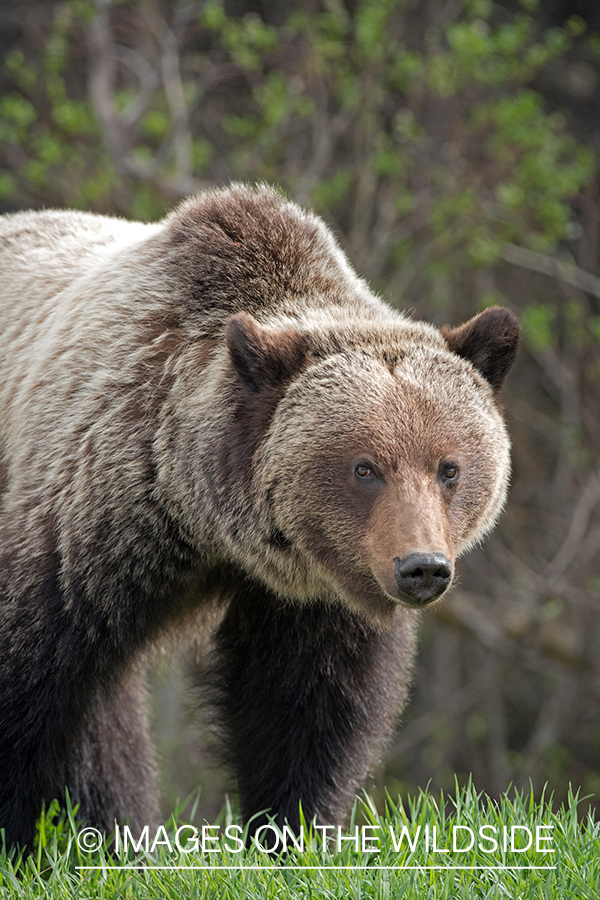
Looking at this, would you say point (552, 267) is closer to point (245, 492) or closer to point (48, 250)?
point (48, 250)

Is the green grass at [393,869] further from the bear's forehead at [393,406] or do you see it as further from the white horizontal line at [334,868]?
the bear's forehead at [393,406]

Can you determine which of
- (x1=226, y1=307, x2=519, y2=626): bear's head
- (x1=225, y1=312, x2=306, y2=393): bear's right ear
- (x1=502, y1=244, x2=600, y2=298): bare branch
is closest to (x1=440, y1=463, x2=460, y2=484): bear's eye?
(x1=226, y1=307, x2=519, y2=626): bear's head

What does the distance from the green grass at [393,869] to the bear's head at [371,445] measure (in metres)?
0.91

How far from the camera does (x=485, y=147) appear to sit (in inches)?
488

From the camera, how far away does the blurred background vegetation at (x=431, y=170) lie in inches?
450

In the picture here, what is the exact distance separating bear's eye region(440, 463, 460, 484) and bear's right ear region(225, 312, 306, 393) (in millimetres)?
777

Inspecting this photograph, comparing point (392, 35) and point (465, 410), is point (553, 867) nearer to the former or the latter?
point (465, 410)

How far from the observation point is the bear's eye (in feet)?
14.4

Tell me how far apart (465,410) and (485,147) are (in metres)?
8.58

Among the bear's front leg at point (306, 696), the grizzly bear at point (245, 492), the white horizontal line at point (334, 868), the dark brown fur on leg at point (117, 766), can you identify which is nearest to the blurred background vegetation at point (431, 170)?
the dark brown fur on leg at point (117, 766)

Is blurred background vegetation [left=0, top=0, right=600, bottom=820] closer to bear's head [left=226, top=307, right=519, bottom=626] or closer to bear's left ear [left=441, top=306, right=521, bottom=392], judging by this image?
bear's left ear [left=441, top=306, right=521, bottom=392]

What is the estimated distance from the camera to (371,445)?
4.31 meters
